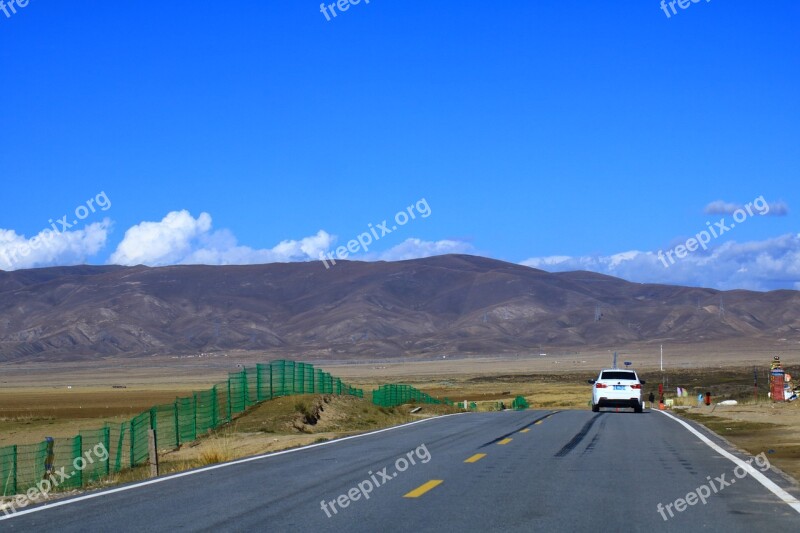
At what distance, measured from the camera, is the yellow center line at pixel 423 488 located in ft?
41.6

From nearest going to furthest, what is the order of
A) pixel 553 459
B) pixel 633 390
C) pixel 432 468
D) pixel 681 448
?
pixel 432 468, pixel 553 459, pixel 681 448, pixel 633 390

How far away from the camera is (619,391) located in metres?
37.4

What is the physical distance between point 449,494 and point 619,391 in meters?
25.8

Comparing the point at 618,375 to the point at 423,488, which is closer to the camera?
the point at 423,488

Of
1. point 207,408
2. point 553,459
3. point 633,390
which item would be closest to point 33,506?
point 553,459

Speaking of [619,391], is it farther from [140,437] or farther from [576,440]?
[140,437]

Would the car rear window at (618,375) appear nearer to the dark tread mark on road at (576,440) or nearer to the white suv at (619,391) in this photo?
the white suv at (619,391)

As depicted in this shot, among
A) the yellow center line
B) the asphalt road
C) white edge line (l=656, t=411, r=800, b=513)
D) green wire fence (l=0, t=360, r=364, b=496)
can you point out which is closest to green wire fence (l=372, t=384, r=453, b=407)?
green wire fence (l=0, t=360, r=364, b=496)

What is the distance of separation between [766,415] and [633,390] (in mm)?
5664

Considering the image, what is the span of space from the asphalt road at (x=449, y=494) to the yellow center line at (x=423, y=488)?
15 millimetres

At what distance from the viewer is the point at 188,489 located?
1375 centimetres

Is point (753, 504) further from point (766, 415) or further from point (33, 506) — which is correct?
point (766, 415)

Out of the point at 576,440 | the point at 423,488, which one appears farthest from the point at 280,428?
the point at 423,488

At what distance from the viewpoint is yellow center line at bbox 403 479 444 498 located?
12.7 metres
